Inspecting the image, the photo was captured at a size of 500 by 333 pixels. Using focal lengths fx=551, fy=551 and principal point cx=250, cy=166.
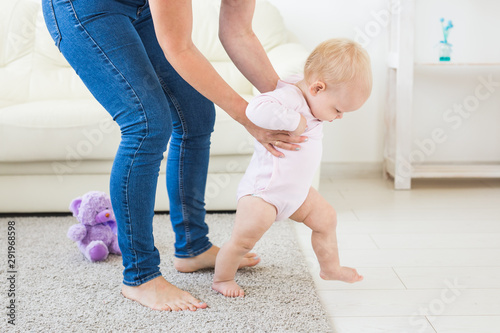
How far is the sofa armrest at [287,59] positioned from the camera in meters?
2.07

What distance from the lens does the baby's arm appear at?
1156mm

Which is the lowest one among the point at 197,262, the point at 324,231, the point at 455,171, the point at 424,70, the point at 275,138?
the point at 455,171

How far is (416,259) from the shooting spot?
65.9 inches

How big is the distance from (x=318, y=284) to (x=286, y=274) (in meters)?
0.10

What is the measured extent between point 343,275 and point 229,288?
29 cm

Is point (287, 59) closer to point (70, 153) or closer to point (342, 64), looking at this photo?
point (70, 153)

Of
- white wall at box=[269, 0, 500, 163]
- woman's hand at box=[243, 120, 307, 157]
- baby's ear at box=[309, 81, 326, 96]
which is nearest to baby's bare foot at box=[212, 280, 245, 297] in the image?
woman's hand at box=[243, 120, 307, 157]

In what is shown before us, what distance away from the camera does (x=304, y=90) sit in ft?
4.12

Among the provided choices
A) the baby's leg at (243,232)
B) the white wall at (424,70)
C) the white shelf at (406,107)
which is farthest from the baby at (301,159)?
the white wall at (424,70)

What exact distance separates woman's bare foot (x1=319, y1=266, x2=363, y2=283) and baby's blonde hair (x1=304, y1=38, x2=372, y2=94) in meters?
0.48

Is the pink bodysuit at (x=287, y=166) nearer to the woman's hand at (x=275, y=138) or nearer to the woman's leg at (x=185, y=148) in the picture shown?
the woman's hand at (x=275, y=138)

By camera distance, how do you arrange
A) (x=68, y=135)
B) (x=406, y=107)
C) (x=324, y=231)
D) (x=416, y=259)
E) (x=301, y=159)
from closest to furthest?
(x=301, y=159), (x=324, y=231), (x=416, y=259), (x=68, y=135), (x=406, y=107)

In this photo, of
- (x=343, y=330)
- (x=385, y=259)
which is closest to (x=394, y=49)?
(x=385, y=259)

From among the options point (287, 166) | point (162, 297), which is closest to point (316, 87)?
point (287, 166)
